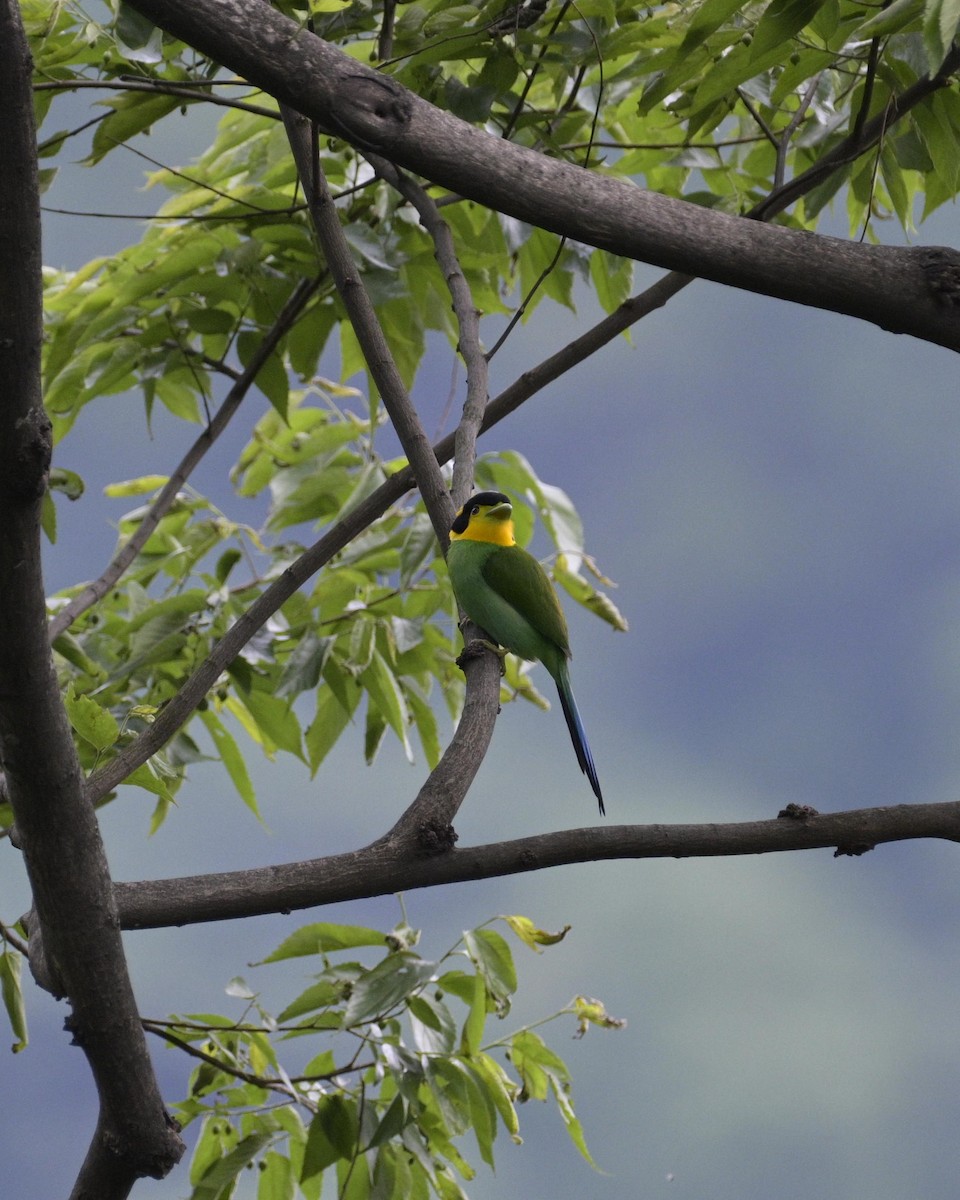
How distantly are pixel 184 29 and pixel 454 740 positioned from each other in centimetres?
159

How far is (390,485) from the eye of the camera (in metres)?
3.74

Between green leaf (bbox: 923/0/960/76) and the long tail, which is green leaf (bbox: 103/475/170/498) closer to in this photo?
the long tail

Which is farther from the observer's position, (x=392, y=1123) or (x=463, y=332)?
(x=463, y=332)

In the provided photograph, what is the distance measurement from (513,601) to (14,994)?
1.97 meters

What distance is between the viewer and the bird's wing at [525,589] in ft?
13.9

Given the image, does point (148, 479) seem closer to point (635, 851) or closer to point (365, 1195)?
point (365, 1195)

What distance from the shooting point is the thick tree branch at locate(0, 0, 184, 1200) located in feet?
6.64

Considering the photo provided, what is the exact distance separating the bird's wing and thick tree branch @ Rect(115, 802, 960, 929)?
1802mm

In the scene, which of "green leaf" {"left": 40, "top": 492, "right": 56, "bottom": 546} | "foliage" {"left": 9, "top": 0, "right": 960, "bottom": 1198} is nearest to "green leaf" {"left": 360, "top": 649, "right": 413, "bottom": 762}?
"foliage" {"left": 9, "top": 0, "right": 960, "bottom": 1198}

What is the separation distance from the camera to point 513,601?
13.9 feet

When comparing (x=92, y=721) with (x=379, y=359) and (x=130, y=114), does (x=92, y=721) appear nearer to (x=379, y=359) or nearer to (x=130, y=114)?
(x=379, y=359)

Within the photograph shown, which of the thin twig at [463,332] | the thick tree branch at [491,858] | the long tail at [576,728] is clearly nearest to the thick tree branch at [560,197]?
the thick tree branch at [491,858]

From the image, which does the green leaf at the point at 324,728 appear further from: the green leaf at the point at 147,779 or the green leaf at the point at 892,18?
the green leaf at the point at 892,18

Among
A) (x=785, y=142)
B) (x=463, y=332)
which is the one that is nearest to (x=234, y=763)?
(x=463, y=332)
